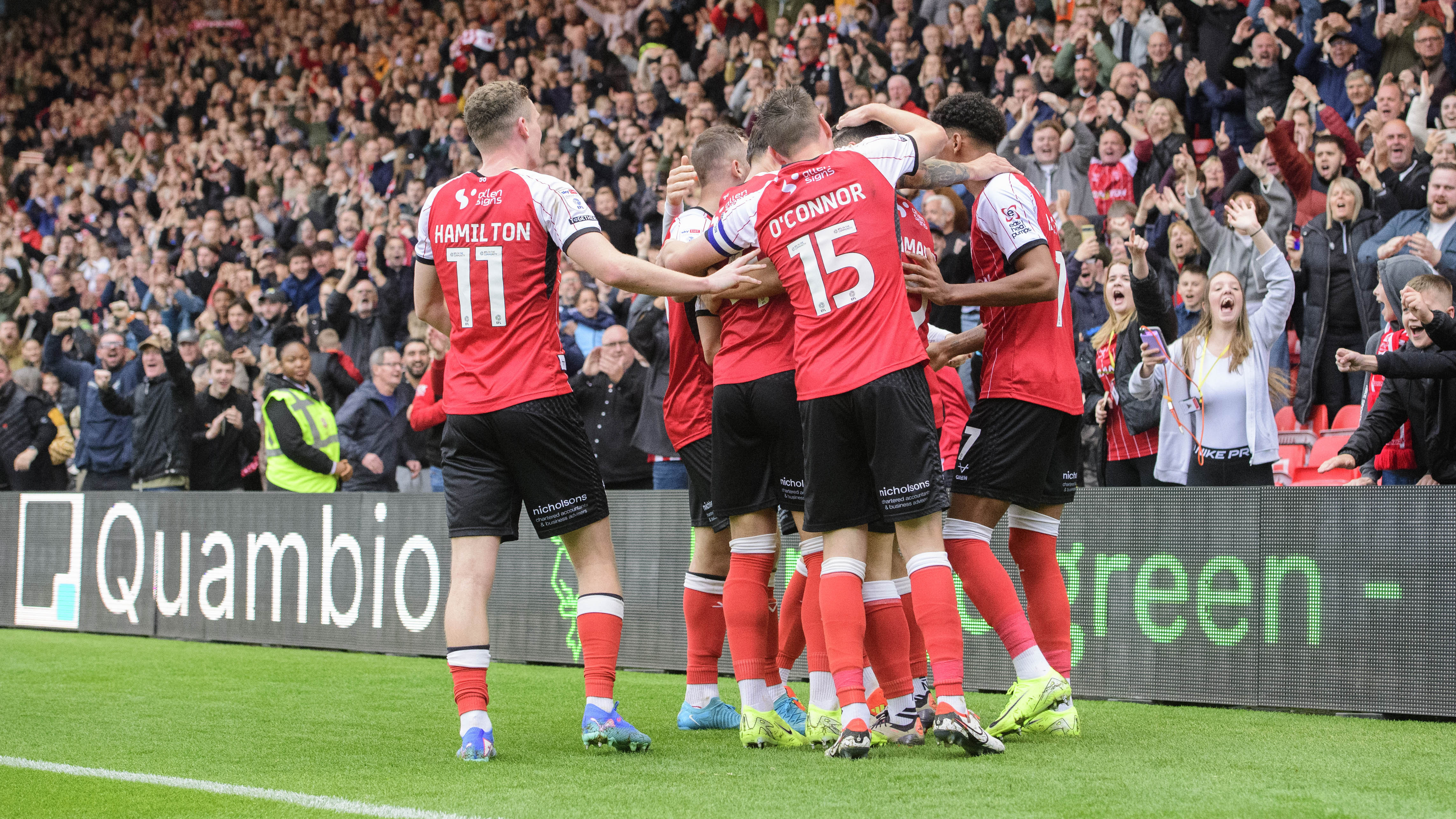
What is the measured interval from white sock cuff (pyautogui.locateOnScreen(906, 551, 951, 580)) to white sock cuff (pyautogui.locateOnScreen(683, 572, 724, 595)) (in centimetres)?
129

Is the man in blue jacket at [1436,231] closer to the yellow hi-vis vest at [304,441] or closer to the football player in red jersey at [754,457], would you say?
the football player in red jersey at [754,457]

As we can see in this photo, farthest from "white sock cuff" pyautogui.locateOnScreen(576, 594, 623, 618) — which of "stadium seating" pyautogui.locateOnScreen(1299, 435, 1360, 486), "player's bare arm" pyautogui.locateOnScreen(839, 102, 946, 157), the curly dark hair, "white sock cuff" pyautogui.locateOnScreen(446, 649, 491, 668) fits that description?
"stadium seating" pyautogui.locateOnScreen(1299, 435, 1360, 486)

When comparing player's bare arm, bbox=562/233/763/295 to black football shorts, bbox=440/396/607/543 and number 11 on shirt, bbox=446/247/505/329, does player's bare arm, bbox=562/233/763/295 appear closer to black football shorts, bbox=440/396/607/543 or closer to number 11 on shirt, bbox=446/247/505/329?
number 11 on shirt, bbox=446/247/505/329

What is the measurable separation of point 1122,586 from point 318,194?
13.8m

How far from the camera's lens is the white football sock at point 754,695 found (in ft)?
17.4

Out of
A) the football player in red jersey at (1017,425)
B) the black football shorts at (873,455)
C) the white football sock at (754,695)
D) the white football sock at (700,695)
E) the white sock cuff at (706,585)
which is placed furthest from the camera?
the white sock cuff at (706,585)

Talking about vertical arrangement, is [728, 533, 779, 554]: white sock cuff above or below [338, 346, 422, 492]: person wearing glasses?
below

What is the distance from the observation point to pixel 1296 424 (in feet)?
30.7

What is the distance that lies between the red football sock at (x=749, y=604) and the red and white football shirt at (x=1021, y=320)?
42.1 inches

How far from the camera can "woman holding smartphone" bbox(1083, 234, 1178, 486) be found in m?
8.30

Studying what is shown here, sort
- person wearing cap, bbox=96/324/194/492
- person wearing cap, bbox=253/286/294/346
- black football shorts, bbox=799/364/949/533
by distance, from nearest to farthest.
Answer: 1. black football shorts, bbox=799/364/949/533
2. person wearing cap, bbox=96/324/194/492
3. person wearing cap, bbox=253/286/294/346

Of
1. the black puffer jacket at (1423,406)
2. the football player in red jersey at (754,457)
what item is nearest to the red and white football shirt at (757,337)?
the football player in red jersey at (754,457)

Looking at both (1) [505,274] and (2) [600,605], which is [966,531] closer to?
(2) [600,605]

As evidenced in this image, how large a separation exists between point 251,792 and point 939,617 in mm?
2252
